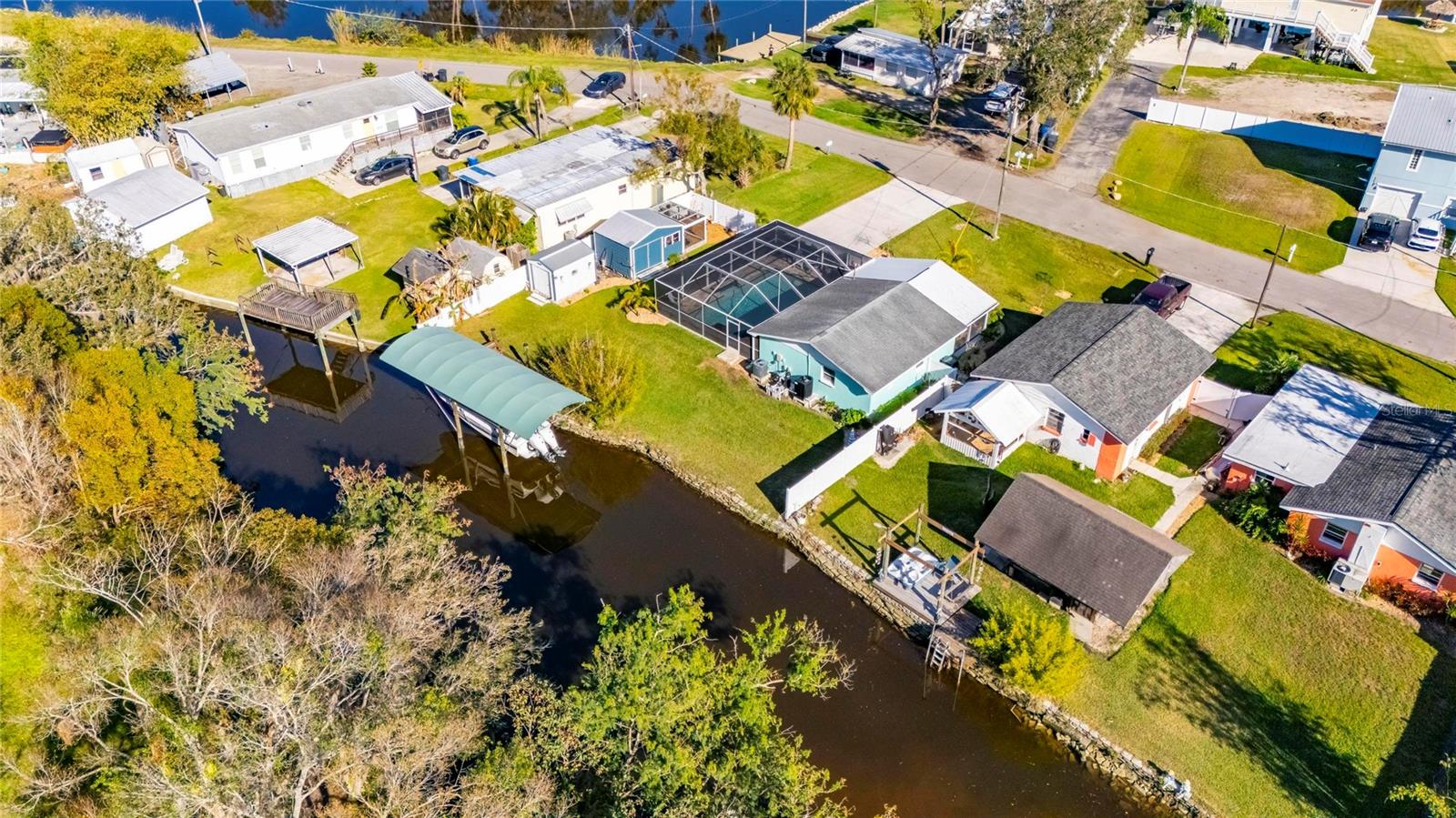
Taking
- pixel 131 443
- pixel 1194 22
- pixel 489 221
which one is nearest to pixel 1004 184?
pixel 1194 22

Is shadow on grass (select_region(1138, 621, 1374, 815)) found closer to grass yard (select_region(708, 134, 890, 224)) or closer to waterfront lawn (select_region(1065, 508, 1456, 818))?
waterfront lawn (select_region(1065, 508, 1456, 818))

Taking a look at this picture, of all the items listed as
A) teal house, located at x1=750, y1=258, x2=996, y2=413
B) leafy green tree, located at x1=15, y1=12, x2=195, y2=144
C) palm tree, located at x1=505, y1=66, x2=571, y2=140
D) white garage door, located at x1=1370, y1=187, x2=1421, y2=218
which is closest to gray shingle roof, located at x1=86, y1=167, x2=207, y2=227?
leafy green tree, located at x1=15, y1=12, x2=195, y2=144

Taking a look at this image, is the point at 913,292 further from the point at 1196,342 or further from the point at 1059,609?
the point at 1059,609

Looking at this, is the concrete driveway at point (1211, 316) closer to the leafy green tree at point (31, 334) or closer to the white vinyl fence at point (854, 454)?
the white vinyl fence at point (854, 454)

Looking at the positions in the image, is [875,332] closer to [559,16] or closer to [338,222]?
[338,222]

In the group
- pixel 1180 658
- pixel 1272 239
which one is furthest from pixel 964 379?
pixel 1272 239

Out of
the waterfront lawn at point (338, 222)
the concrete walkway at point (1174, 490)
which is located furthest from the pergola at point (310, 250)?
the concrete walkway at point (1174, 490)
